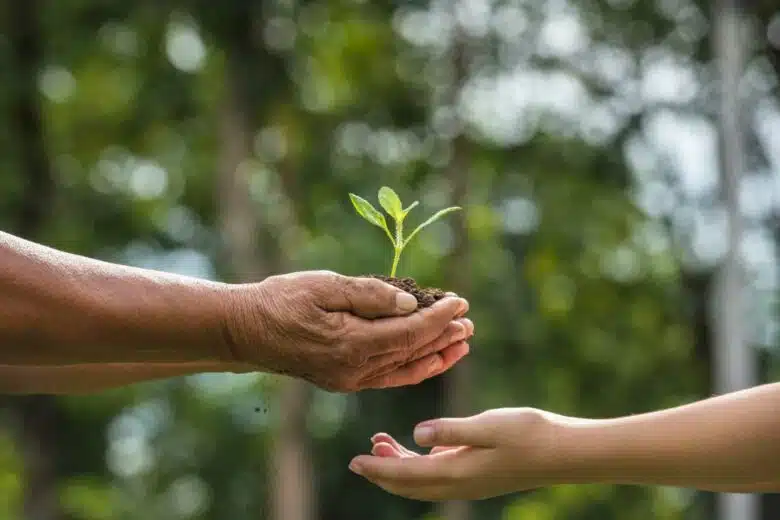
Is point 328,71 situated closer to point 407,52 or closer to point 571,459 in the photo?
point 407,52

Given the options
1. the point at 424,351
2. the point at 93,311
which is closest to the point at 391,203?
the point at 424,351

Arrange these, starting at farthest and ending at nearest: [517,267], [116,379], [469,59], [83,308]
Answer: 1. [517,267]
2. [469,59]
3. [116,379]
4. [83,308]

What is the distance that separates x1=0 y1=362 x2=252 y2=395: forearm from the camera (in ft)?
10.1

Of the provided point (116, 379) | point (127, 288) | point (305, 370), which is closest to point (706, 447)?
point (305, 370)

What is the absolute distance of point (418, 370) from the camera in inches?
116

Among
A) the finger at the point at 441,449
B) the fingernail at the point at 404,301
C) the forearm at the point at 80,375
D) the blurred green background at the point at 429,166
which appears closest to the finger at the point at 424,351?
the fingernail at the point at 404,301

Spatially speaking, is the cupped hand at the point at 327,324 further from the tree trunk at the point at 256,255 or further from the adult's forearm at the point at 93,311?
the tree trunk at the point at 256,255

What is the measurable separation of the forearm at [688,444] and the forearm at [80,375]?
3.34ft

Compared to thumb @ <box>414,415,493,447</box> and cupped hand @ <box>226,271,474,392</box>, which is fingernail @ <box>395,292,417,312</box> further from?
thumb @ <box>414,415,493,447</box>

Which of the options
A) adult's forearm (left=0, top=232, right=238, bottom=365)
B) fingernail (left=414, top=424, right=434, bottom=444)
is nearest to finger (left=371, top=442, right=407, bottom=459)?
fingernail (left=414, top=424, right=434, bottom=444)

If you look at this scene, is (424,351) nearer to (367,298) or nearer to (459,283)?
(367,298)

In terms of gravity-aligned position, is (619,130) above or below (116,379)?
above

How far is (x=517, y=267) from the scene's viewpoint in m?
13.1

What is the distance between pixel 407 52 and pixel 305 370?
10.6 meters
